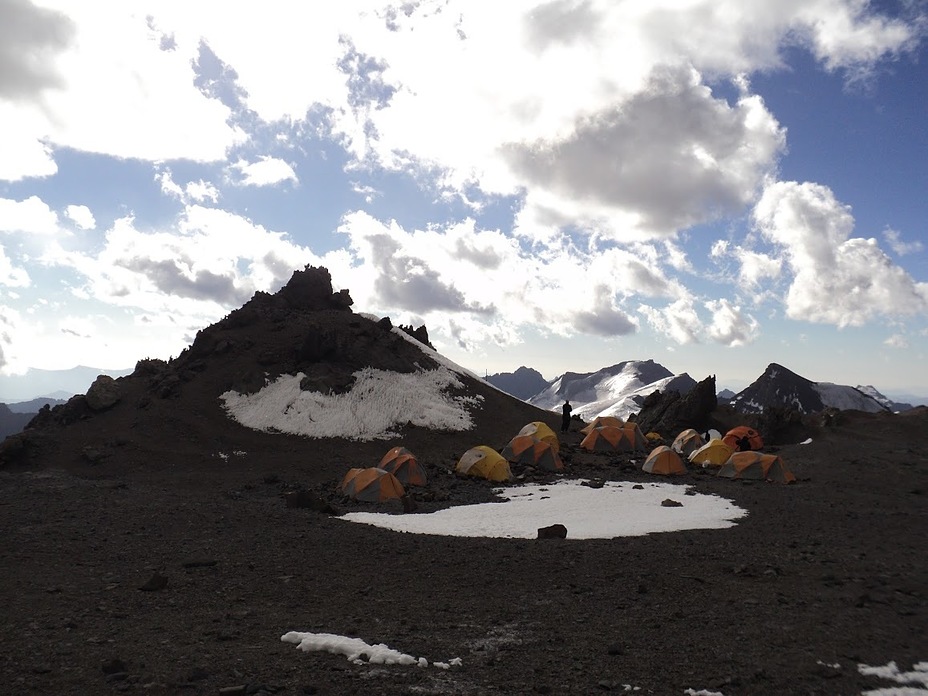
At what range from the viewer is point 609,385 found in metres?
179

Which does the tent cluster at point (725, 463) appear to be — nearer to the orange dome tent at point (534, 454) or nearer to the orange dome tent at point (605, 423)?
the orange dome tent at point (605, 423)

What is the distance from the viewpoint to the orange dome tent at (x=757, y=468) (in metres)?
26.8

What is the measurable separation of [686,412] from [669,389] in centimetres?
1151

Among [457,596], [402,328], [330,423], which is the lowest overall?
[457,596]

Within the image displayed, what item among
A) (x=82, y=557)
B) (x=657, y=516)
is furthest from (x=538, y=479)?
(x=82, y=557)

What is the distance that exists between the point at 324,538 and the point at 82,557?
5503 millimetres

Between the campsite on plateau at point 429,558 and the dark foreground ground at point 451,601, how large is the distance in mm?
56

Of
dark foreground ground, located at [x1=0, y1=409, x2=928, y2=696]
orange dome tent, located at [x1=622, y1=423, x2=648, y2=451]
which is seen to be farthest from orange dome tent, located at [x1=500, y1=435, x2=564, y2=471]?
dark foreground ground, located at [x1=0, y1=409, x2=928, y2=696]

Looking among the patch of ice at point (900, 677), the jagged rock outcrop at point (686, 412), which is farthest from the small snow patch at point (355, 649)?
the jagged rock outcrop at point (686, 412)

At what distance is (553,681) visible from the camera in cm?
717

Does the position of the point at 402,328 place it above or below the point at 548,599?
above

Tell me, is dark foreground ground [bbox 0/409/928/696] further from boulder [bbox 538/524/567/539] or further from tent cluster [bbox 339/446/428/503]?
tent cluster [bbox 339/446/428/503]

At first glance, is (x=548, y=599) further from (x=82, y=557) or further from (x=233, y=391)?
(x=233, y=391)

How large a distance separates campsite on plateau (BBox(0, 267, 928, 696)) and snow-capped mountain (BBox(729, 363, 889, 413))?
5246cm
